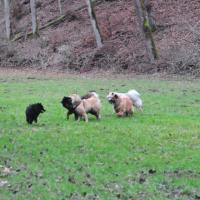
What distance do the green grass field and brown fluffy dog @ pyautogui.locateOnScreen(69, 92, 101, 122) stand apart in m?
0.26

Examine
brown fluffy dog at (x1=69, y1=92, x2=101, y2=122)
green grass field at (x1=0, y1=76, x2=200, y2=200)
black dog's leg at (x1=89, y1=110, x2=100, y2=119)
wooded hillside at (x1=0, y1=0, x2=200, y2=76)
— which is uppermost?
wooded hillside at (x1=0, y1=0, x2=200, y2=76)

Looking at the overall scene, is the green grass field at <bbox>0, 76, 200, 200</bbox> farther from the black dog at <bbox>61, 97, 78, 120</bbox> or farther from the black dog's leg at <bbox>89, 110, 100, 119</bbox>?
the black dog at <bbox>61, 97, 78, 120</bbox>

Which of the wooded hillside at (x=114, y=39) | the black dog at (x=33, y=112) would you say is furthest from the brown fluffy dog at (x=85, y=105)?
the wooded hillside at (x=114, y=39)

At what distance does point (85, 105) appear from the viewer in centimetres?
1614

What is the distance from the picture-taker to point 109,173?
35.1 ft

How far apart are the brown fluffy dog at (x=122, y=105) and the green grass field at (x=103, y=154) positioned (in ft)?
1.00

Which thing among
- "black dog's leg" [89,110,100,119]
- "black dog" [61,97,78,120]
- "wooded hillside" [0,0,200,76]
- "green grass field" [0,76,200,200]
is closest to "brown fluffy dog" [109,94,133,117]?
"green grass field" [0,76,200,200]

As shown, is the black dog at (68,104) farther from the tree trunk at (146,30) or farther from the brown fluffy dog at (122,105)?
the tree trunk at (146,30)

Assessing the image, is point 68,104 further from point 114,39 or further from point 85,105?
point 114,39

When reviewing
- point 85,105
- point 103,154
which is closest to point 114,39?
point 85,105

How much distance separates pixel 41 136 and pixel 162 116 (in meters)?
5.04

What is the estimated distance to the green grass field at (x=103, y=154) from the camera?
973cm

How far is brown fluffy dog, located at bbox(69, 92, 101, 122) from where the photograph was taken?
52.1ft

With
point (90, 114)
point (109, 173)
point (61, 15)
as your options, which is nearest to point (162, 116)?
point (90, 114)
